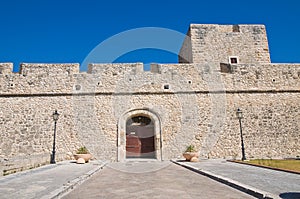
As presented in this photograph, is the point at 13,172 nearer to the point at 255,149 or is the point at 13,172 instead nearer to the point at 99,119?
the point at 99,119

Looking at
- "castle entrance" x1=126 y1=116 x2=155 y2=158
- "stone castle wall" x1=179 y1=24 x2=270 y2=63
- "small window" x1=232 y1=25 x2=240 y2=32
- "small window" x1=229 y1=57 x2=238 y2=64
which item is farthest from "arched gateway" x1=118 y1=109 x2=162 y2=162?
"small window" x1=232 y1=25 x2=240 y2=32

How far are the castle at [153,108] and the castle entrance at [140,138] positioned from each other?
0.06 m

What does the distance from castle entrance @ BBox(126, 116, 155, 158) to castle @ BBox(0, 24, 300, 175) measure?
0.19 ft

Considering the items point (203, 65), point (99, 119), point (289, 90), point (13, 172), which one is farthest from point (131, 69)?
point (289, 90)

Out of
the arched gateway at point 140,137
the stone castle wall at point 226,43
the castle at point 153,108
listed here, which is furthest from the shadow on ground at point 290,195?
the stone castle wall at point 226,43

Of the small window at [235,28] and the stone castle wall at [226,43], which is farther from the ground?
the small window at [235,28]

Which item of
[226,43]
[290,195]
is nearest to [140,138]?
[226,43]

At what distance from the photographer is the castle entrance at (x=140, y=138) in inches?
499

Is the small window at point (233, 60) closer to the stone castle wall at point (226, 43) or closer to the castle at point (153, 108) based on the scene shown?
the stone castle wall at point (226, 43)

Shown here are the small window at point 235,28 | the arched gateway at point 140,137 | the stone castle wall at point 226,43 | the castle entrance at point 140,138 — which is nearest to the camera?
the arched gateway at point 140,137

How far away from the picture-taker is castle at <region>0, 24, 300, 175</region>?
1118 centimetres

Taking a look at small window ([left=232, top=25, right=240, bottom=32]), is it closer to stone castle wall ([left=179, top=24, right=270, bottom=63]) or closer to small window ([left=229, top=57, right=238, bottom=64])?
stone castle wall ([left=179, top=24, right=270, bottom=63])

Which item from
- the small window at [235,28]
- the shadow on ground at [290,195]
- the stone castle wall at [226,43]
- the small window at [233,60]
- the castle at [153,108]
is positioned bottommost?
the shadow on ground at [290,195]

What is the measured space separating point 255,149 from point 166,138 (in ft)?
15.0
